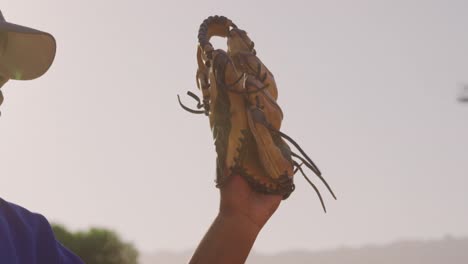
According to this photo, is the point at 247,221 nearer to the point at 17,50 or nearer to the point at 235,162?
the point at 235,162

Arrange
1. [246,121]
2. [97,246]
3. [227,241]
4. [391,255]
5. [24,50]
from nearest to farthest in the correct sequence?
1. [227,241]
2. [24,50]
3. [246,121]
4. [97,246]
5. [391,255]

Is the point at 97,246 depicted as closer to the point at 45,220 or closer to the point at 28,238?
the point at 45,220

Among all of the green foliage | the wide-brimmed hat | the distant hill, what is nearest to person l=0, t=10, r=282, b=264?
the wide-brimmed hat

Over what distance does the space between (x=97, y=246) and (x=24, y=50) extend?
1433 cm

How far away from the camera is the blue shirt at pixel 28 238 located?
2466 millimetres

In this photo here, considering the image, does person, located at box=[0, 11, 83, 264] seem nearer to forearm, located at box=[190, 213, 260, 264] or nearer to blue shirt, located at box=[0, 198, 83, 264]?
blue shirt, located at box=[0, 198, 83, 264]

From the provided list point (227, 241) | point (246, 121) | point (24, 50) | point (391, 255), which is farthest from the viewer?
point (391, 255)

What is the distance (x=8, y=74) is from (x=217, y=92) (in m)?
0.80

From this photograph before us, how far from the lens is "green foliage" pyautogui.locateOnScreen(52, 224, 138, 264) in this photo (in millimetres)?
16188

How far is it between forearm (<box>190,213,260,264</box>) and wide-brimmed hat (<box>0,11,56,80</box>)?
3.06 feet

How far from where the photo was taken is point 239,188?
255 centimetres

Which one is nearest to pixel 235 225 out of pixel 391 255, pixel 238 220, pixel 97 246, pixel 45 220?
pixel 238 220

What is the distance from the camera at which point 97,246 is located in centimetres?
1638

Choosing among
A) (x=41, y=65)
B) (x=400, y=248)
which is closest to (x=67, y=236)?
(x=41, y=65)
